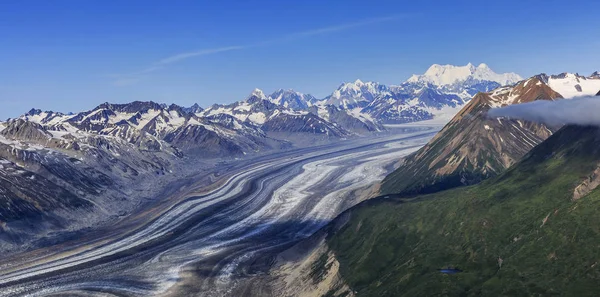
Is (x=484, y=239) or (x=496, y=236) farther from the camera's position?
(x=484, y=239)

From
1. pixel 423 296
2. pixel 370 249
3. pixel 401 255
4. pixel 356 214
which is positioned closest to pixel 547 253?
pixel 423 296

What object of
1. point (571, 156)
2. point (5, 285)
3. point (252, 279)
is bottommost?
point (252, 279)

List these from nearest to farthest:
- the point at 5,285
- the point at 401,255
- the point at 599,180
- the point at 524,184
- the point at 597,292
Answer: the point at 597,292, the point at 599,180, the point at 401,255, the point at 524,184, the point at 5,285

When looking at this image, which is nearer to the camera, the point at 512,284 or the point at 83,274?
the point at 512,284

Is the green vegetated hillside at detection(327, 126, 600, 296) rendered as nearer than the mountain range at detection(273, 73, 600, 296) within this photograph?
Yes

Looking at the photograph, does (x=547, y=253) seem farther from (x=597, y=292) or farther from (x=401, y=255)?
(x=401, y=255)

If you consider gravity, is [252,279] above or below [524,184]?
below

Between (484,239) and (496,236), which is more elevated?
(496,236)

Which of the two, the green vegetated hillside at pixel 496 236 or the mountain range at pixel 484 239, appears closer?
the green vegetated hillside at pixel 496 236
